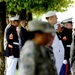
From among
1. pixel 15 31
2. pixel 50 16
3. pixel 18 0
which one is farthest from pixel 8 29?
pixel 18 0

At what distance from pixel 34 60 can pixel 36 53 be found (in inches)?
4.2

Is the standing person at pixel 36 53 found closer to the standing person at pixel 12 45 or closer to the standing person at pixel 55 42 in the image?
the standing person at pixel 55 42

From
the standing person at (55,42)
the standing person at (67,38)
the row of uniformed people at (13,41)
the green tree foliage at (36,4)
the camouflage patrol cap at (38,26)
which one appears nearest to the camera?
the camouflage patrol cap at (38,26)

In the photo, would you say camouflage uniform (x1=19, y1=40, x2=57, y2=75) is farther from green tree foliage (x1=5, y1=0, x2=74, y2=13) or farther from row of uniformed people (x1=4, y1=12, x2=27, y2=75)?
green tree foliage (x1=5, y1=0, x2=74, y2=13)

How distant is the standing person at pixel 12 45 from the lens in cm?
1189

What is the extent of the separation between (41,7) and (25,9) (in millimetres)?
2303

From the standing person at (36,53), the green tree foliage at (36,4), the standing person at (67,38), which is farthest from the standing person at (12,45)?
the green tree foliage at (36,4)

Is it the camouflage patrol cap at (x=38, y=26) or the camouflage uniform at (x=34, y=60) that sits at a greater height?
the camouflage patrol cap at (x=38, y=26)

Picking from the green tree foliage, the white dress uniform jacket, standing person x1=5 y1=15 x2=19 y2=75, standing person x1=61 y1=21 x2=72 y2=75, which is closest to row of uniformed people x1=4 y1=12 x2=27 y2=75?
standing person x1=5 y1=15 x2=19 y2=75

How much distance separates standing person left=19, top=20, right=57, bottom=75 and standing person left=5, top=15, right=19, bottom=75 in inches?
287

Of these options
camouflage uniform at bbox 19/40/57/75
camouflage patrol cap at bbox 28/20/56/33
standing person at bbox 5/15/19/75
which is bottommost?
standing person at bbox 5/15/19/75

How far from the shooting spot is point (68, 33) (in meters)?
11.3

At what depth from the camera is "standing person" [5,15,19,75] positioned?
468 inches

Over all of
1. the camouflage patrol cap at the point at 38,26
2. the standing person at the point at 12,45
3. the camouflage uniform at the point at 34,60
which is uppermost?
the camouflage patrol cap at the point at 38,26
